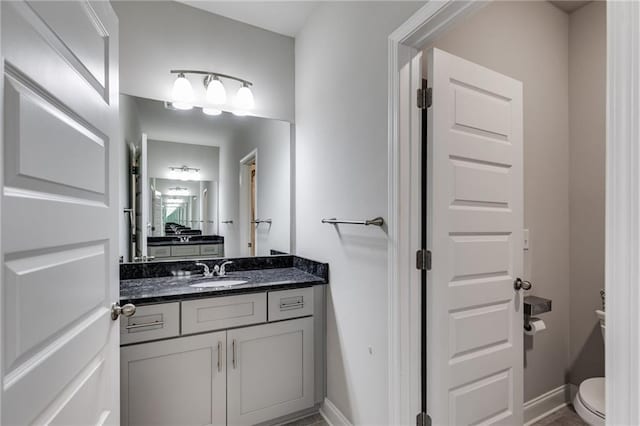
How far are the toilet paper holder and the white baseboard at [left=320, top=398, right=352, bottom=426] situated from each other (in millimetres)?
1216

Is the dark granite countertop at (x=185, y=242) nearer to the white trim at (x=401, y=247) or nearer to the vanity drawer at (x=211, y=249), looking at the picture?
the vanity drawer at (x=211, y=249)

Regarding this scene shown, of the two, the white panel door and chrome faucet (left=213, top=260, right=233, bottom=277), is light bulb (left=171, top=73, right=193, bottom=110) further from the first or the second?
the white panel door

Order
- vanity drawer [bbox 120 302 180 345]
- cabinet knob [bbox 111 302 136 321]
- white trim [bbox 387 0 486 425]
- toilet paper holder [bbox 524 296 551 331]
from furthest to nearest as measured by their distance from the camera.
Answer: toilet paper holder [bbox 524 296 551 331]
vanity drawer [bbox 120 302 180 345]
white trim [bbox 387 0 486 425]
cabinet knob [bbox 111 302 136 321]

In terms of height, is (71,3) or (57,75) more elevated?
(71,3)

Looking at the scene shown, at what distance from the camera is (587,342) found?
203 cm

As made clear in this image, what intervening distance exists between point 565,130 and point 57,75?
2727mm

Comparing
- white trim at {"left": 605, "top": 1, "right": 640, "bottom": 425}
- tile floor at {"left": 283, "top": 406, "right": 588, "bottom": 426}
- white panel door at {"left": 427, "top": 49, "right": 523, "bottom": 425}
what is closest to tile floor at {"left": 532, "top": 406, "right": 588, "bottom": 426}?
tile floor at {"left": 283, "top": 406, "right": 588, "bottom": 426}

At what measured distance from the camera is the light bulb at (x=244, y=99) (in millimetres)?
2211

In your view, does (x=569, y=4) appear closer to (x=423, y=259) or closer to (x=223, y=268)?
(x=423, y=259)

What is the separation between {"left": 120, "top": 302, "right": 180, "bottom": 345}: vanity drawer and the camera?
1.46 m

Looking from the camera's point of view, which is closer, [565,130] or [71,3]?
[71,3]

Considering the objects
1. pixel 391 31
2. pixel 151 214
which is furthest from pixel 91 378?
pixel 391 31

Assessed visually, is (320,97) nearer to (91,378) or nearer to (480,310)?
(480,310)

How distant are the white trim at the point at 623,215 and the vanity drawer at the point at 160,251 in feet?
7.28
